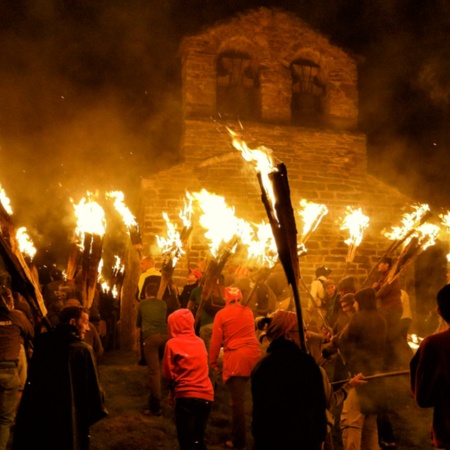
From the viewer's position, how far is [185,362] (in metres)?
5.28

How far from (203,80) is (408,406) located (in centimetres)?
921

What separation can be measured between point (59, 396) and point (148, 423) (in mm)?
3006

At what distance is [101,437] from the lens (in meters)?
6.46

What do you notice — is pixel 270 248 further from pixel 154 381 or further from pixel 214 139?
pixel 214 139

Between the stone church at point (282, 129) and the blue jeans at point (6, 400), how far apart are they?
7223mm

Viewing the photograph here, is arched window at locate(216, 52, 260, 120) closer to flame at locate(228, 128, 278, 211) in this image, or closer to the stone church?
the stone church

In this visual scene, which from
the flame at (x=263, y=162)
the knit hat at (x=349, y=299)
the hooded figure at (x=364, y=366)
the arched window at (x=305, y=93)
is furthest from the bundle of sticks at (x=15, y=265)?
the arched window at (x=305, y=93)

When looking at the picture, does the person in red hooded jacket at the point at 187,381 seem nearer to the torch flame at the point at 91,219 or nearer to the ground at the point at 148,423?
the ground at the point at 148,423

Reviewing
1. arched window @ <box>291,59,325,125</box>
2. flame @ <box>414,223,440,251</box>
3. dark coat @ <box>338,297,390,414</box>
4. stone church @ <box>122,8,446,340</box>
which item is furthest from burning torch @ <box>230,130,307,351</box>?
arched window @ <box>291,59,325,125</box>

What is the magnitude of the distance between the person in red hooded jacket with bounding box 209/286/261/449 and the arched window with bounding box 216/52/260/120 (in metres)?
8.32

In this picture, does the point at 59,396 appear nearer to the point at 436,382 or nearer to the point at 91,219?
the point at 91,219

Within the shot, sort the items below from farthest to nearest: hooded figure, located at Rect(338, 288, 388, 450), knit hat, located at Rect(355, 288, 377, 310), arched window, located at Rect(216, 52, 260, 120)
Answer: arched window, located at Rect(216, 52, 260, 120)
knit hat, located at Rect(355, 288, 377, 310)
hooded figure, located at Rect(338, 288, 388, 450)

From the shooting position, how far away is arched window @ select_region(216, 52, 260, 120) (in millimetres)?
13961

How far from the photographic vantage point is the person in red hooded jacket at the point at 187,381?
517cm
